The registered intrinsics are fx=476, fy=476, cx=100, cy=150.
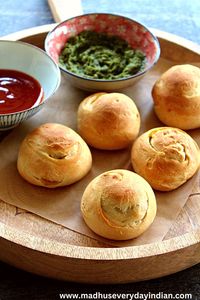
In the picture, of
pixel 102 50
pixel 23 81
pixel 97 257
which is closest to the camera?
pixel 97 257

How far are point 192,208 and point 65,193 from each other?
45 cm

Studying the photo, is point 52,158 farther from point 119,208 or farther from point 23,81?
point 23,81

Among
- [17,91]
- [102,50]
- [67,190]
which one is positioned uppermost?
[17,91]

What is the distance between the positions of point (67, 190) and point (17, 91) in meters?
0.45

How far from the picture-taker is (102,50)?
82.7 inches

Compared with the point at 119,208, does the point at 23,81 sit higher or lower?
higher

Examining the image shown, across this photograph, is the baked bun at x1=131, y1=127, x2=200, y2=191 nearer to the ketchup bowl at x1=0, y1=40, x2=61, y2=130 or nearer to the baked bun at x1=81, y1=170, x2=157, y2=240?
the baked bun at x1=81, y1=170, x2=157, y2=240

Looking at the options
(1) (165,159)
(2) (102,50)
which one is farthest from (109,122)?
(2) (102,50)

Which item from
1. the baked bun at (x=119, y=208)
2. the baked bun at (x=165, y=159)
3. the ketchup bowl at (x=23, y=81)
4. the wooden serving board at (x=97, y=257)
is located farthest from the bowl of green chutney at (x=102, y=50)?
the wooden serving board at (x=97, y=257)

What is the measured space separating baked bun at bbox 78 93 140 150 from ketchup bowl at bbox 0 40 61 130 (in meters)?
0.17

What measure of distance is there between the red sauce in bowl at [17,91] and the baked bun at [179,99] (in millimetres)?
478

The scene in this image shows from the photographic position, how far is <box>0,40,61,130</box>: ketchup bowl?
174cm

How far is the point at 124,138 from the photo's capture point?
1775 mm

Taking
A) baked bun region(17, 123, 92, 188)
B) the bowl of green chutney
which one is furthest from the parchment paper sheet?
the bowl of green chutney
